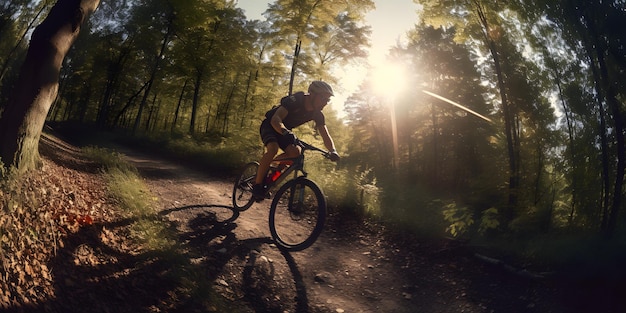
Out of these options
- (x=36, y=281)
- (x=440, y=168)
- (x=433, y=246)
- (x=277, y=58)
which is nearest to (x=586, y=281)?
(x=433, y=246)

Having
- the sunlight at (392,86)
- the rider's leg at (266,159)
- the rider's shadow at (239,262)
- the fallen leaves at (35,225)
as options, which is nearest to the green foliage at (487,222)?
the rider's shadow at (239,262)

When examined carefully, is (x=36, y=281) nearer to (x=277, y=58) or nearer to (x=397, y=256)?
(x=397, y=256)

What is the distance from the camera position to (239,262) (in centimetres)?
422

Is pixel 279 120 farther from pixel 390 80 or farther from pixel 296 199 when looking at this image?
pixel 390 80

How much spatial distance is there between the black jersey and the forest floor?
192cm

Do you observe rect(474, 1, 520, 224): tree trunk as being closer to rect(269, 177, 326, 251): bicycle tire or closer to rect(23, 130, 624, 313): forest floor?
rect(23, 130, 624, 313): forest floor

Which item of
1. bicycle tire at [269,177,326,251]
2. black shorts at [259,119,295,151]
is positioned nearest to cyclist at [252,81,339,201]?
black shorts at [259,119,295,151]

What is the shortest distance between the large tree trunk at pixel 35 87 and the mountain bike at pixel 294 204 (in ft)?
A: 9.99

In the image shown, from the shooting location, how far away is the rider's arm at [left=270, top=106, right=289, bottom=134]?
15.5ft

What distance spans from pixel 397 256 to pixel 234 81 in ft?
80.0

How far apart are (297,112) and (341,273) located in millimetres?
2495

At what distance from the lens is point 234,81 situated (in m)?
27.6

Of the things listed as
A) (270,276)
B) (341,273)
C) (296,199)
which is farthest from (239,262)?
(296,199)

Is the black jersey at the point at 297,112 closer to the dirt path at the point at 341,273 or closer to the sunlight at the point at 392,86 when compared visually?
the dirt path at the point at 341,273
